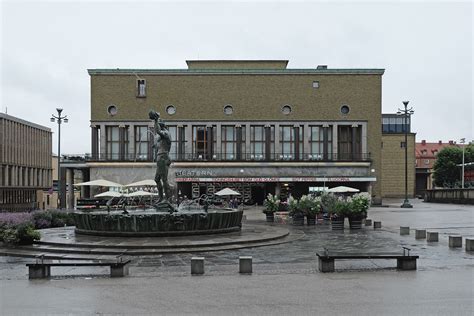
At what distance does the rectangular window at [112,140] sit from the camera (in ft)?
211

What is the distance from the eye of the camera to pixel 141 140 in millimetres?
64188

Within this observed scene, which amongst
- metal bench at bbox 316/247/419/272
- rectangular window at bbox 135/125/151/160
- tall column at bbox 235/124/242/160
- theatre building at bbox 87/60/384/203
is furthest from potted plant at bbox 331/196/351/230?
rectangular window at bbox 135/125/151/160

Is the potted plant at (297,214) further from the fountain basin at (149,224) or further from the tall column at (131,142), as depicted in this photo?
the tall column at (131,142)

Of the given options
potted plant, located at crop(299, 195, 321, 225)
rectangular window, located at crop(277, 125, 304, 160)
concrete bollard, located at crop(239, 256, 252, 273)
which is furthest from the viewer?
rectangular window, located at crop(277, 125, 304, 160)

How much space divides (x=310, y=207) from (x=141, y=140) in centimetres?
3890

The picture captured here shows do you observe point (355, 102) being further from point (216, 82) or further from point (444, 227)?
point (444, 227)

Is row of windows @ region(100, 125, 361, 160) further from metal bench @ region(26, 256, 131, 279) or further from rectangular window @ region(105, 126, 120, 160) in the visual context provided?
metal bench @ region(26, 256, 131, 279)

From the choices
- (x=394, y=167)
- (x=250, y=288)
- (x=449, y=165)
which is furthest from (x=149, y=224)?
(x=449, y=165)

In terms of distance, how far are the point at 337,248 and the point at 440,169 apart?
83.1 m

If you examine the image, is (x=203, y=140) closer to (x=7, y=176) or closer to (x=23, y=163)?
(x=7, y=176)

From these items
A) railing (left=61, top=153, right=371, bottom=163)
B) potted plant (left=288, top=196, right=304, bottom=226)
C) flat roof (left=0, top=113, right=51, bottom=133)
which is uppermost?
flat roof (left=0, top=113, right=51, bottom=133)

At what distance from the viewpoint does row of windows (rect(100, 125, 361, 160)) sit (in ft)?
211

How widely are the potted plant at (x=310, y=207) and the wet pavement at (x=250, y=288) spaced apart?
1300cm

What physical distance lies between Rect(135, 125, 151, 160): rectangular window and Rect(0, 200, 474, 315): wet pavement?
159 ft
